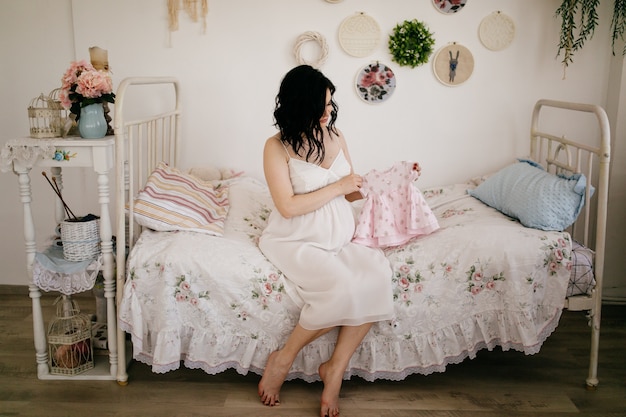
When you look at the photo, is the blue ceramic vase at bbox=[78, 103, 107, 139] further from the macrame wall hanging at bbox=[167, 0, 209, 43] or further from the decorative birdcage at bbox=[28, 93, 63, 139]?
the macrame wall hanging at bbox=[167, 0, 209, 43]

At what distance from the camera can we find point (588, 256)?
2338 mm

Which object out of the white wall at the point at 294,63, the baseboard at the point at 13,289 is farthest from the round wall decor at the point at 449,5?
the baseboard at the point at 13,289

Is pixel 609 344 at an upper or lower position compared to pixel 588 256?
lower

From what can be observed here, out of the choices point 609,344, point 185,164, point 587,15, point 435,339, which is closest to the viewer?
point 435,339

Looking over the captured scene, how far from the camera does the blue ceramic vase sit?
2.32 meters

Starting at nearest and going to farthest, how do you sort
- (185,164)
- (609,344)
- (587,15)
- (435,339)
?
1. (435,339)
2. (609,344)
3. (587,15)
4. (185,164)

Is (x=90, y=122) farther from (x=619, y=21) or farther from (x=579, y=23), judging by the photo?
(x=619, y=21)

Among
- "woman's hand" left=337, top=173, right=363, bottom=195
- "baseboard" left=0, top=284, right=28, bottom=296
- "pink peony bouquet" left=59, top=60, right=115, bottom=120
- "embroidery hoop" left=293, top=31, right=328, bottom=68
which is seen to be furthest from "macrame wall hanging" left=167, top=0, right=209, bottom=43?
"baseboard" left=0, top=284, right=28, bottom=296

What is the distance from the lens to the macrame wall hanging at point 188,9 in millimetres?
3084

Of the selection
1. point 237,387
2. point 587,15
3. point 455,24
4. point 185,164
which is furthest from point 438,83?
point 237,387

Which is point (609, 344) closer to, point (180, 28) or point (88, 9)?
point (180, 28)

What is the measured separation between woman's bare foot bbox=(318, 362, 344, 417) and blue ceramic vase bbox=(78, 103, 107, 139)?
1.33 metres

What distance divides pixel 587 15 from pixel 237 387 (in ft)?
8.44

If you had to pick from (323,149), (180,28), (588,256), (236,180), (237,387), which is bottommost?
(237,387)
